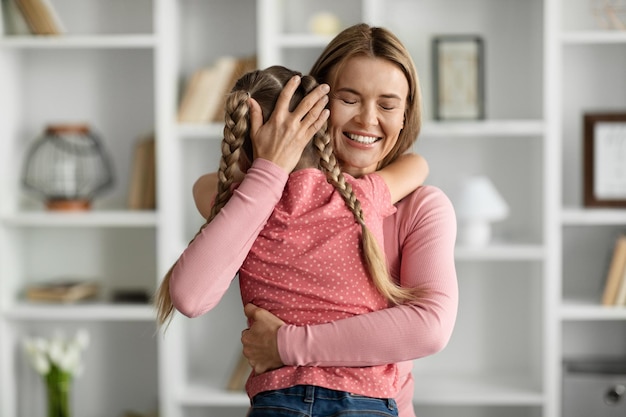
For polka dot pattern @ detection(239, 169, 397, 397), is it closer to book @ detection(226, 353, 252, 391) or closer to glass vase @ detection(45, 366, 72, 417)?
book @ detection(226, 353, 252, 391)

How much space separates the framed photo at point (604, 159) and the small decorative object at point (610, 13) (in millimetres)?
357

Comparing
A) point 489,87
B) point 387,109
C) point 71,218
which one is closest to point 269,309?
point 387,109

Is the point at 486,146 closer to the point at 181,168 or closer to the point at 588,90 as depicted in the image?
the point at 588,90

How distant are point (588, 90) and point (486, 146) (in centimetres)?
44

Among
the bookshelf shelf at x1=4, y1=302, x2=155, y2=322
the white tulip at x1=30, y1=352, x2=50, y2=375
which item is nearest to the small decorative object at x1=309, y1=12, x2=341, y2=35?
the bookshelf shelf at x1=4, y1=302, x2=155, y2=322

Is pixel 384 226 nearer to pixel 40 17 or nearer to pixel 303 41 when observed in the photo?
pixel 303 41

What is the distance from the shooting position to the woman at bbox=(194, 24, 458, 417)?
1266 millimetres

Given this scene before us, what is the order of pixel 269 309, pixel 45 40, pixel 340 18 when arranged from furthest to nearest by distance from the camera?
pixel 340 18, pixel 45 40, pixel 269 309

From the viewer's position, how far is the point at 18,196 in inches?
133

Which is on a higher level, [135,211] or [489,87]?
[489,87]

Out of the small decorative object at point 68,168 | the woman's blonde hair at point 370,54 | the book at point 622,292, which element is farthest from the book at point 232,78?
the woman's blonde hair at point 370,54

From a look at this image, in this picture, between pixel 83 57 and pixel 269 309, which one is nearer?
pixel 269 309

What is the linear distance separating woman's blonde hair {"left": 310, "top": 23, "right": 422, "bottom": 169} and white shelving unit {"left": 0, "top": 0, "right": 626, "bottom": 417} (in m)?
1.58

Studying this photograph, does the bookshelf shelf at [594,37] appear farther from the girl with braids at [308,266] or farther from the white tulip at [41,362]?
the white tulip at [41,362]
